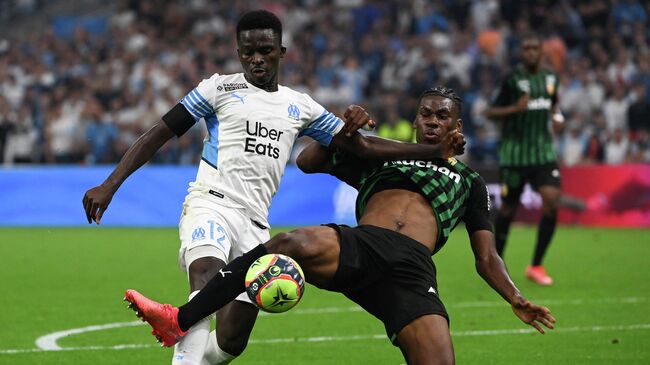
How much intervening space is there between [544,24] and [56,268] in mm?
14222

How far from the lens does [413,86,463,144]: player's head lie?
6.86 m

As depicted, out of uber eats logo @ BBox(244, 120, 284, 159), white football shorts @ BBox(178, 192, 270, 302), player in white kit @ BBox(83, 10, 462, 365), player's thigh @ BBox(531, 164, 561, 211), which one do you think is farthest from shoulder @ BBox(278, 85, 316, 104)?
player's thigh @ BBox(531, 164, 561, 211)

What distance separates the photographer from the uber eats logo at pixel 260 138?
22.3 ft

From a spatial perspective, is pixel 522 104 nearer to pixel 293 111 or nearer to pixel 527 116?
pixel 527 116

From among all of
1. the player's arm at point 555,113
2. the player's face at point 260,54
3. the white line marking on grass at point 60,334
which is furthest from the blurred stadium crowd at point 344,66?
the player's face at point 260,54

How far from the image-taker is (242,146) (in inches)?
267

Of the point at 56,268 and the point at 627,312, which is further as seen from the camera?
the point at 56,268

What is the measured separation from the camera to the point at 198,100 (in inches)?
266

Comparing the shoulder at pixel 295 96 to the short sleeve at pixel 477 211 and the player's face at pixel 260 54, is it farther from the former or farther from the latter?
the short sleeve at pixel 477 211

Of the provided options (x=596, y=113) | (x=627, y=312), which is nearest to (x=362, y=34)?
(x=596, y=113)

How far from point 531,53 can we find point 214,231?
24.2 ft

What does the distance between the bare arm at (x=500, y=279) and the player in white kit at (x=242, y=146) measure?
60cm

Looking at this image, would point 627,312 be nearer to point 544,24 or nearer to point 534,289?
point 534,289

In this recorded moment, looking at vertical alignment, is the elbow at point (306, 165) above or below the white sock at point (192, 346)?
above
